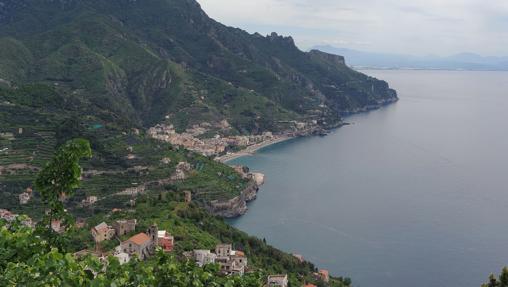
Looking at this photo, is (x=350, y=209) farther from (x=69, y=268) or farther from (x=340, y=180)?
(x=69, y=268)

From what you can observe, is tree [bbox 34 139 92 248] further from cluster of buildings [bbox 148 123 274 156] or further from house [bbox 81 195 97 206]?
cluster of buildings [bbox 148 123 274 156]

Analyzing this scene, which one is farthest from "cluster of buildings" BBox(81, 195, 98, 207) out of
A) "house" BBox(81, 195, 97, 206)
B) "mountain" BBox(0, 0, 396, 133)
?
"mountain" BBox(0, 0, 396, 133)

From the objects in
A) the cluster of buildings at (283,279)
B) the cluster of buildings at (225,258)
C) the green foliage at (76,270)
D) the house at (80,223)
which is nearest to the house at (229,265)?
the cluster of buildings at (225,258)

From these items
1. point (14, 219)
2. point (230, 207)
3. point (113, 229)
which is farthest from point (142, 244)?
point (230, 207)

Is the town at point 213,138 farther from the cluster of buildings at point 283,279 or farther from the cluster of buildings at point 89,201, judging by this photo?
the cluster of buildings at point 283,279

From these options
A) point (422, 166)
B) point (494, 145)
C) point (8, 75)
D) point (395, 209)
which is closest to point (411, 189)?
point (395, 209)

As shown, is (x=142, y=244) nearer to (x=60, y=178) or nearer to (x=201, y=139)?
(x=60, y=178)


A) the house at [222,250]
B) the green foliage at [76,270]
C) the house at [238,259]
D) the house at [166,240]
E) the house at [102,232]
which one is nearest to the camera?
the green foliage at [76,270]
